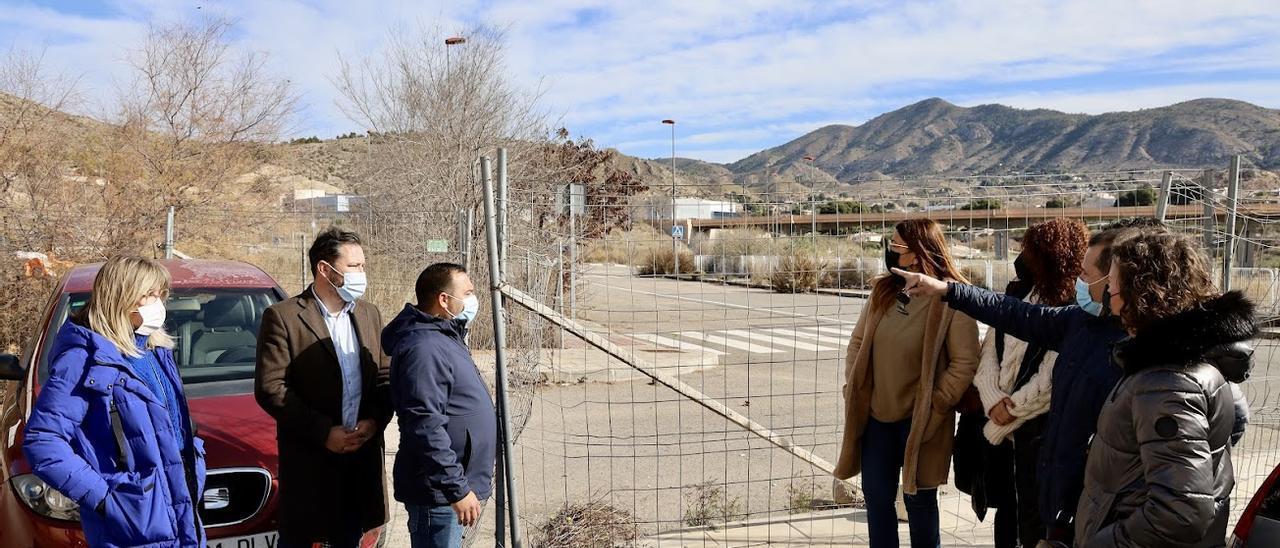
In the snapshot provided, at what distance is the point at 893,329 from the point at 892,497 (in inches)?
29.8

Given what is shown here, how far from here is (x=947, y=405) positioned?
3.89 metres

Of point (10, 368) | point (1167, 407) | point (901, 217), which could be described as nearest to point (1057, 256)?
point (1167, 407)

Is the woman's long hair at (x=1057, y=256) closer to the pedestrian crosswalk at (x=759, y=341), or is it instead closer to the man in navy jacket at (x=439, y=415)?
the man in navy jacket at (x=439, y=415)

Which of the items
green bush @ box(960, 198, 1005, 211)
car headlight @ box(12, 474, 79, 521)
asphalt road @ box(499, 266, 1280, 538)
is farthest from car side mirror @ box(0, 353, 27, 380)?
green bush @ box(960, 198, 1005, 211)

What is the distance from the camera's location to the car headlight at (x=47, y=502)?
12.1ft

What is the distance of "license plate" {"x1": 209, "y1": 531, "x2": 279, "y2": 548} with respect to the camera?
3.96 m

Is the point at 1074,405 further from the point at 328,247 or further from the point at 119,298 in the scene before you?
the point at 119,298

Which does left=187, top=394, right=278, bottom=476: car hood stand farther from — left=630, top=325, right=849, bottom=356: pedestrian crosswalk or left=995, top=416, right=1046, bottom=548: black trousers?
left=630, top=325, right=849, bottom=356: pedestrian crosswalk

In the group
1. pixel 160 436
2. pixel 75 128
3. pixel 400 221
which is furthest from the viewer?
pixel 75 128

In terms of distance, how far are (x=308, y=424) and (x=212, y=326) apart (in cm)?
212

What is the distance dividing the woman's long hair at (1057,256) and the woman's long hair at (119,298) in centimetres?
347

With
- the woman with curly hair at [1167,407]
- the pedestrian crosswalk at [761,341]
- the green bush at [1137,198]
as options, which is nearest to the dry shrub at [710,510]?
the woman with curly hair at [1167,407]

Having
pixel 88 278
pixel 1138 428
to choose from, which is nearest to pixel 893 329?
pixel 1138 428

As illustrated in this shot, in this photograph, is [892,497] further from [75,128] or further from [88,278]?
[75,128]
